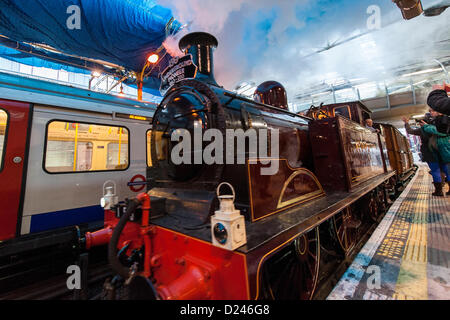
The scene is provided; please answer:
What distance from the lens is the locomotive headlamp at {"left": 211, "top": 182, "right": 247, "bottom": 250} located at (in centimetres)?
94

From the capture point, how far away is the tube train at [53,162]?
2168mm

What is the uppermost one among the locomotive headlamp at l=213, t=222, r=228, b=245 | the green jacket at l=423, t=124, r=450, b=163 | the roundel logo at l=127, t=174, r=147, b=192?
the green jacket at l=423, t=124, r=450, b=163

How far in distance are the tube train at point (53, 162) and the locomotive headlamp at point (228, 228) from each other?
157 cm

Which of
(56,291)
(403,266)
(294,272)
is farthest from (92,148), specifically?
(403,266)

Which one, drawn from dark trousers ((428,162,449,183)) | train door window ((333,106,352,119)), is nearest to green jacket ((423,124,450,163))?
dark trousers ((428,162,449,183))

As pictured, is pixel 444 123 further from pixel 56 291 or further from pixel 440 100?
pixel 56 291

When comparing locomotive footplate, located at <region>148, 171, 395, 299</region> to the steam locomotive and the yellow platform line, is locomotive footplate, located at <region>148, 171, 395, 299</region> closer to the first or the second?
the steam locomotive

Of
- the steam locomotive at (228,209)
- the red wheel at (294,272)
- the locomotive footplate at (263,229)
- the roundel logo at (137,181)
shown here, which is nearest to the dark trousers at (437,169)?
the steam locomotive at (228,209)

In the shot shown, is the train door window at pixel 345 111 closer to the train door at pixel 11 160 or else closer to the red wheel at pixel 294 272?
the red wheel at pixel 294 272

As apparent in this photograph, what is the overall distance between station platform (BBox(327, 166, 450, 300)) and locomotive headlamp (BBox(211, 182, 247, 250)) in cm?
107

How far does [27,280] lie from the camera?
2117 mm
